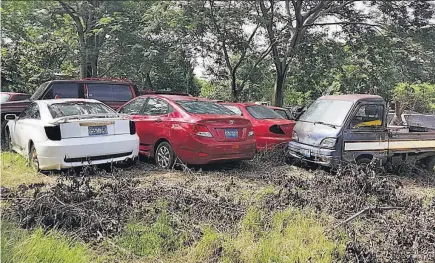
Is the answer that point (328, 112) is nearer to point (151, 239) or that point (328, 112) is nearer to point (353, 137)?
point (353, 137)

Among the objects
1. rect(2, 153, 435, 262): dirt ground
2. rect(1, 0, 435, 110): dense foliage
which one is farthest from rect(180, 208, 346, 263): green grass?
rect(1, 0, 435, 110): dense foliage

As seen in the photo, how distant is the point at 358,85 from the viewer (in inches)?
1063

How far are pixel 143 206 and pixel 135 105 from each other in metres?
4.14

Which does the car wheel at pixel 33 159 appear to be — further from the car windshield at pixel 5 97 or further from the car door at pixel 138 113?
the car windshield at pixel 5 97

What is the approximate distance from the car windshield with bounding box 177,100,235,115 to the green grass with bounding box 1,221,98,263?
3.93 m

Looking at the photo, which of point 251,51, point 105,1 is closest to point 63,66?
point 105,1

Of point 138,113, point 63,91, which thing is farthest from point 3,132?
point 138,113

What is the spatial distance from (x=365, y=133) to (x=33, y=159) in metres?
6.25

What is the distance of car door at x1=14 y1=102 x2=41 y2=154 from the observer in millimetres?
6770

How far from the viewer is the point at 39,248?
329 cm

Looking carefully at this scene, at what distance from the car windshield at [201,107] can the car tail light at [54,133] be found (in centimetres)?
227

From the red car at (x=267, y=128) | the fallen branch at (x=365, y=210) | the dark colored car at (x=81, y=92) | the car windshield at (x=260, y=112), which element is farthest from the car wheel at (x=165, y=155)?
the dark colored car at (x=81, y=92)

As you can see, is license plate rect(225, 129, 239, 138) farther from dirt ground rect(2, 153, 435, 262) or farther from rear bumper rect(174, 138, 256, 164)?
dirt ground rect(2, 153, 435, 262)

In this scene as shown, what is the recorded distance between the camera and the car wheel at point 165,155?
7.13m
